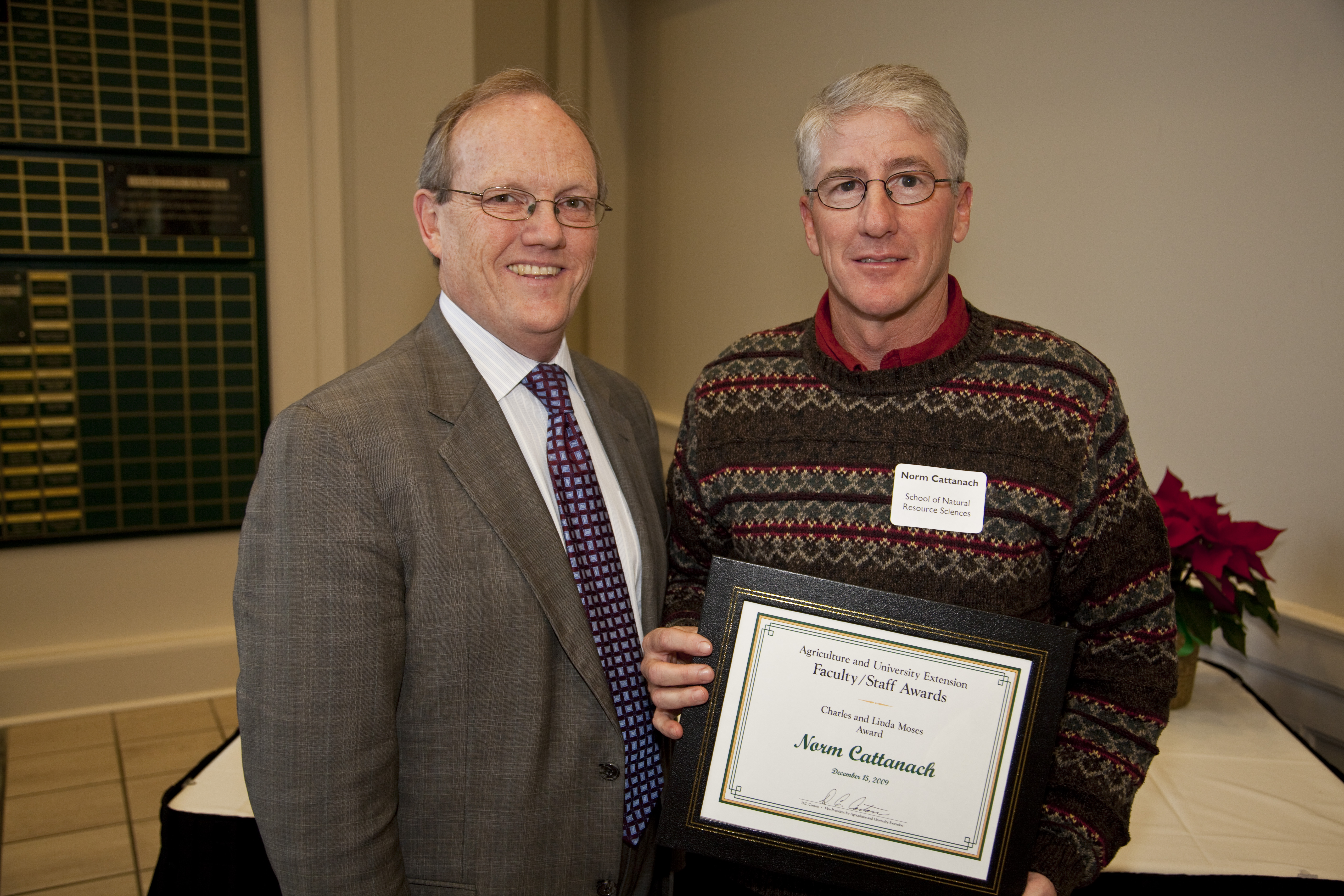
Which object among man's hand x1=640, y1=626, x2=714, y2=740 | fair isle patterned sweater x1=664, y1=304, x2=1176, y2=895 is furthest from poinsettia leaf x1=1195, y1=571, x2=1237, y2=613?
man's hand x1=640, y1=626, x2=714, y2=740

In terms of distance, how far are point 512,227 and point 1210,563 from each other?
57.5 inches

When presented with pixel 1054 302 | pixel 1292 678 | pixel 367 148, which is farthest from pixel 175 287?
pixel 1292 678

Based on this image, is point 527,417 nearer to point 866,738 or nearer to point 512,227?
point 512,227

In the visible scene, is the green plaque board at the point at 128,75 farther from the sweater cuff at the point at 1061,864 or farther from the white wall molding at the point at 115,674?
the sweater cuff at the point at 1061,864

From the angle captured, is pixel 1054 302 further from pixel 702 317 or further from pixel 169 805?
pixel 169 805

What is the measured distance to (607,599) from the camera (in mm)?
1314

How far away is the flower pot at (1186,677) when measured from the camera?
1.84 metres

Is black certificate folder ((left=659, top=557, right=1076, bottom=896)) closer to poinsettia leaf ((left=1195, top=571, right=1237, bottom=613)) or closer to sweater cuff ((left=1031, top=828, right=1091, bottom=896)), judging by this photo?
sweater cuff ((left=1031, top=828, right=1091, bottom=896))

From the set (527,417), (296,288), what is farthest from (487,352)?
(296,288)

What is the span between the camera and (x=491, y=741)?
3.89 feet

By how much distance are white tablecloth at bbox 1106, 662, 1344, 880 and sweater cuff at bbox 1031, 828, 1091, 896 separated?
1.15 ft

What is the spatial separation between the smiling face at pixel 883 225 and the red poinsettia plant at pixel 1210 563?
881 mm

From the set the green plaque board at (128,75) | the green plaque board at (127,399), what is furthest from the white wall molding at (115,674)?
the green plaque board at (128,75)
